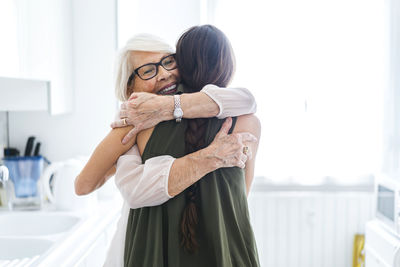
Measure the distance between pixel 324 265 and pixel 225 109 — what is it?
6.56 feet

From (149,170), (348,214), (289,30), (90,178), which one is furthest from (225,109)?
(348,214)

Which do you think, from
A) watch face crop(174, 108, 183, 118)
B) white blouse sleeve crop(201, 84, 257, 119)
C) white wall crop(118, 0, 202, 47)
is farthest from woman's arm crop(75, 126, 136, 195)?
white wall crop(118, 0, 202, 47)

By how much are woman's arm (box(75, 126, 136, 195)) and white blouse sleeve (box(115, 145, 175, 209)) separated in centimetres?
4

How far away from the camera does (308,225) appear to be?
2.63m

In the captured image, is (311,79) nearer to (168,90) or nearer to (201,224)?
(168,90)

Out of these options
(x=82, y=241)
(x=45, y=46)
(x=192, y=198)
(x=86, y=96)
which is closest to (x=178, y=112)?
(x=192, y=198)

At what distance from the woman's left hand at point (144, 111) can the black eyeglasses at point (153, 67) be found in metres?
0.09

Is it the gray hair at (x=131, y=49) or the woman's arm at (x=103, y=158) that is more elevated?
A: the gray hair at (x=131, y=49)

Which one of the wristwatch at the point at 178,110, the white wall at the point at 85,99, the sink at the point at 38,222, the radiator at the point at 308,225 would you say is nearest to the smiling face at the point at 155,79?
the wristwatch at the point at 178,110

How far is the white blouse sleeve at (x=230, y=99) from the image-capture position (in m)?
1.05

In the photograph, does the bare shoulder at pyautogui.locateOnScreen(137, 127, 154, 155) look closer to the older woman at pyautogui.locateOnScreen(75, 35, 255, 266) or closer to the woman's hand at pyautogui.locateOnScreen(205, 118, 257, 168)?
the older woman at pyautogui.locateOnScreen(75, 35, 255, 266)

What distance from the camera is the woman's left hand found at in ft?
3.44

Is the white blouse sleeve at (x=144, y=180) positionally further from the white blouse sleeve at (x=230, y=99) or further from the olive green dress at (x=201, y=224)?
the white blouse sleeve at (x=230, y=99)

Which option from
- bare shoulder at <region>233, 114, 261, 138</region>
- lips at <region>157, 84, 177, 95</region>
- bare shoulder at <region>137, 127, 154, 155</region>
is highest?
lips at <region>157, 84, 177, 95</region>
